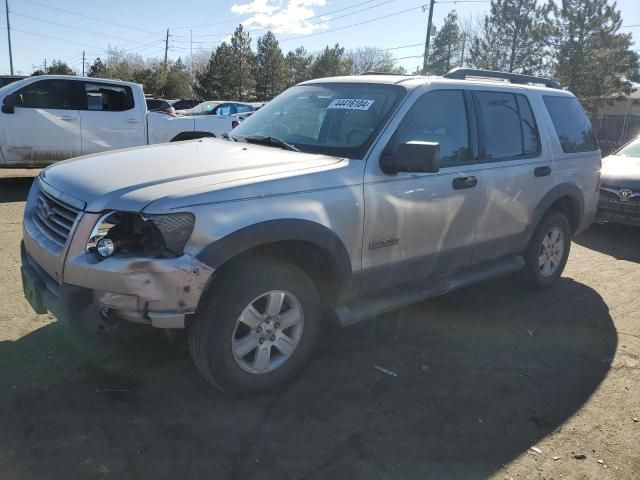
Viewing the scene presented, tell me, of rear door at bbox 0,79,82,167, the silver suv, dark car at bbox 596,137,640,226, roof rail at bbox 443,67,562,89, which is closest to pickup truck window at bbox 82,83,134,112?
rear door at bbox 0,79,82,167

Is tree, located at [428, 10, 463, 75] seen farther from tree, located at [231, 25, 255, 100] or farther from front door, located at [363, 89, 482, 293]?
front door, located at [363, 89, 482, 293]

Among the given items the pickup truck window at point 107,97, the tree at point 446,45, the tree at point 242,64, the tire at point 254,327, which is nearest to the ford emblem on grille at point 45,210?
the tire at point 254,327

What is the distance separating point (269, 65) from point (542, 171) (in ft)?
145

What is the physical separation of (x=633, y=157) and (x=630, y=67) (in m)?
32.5

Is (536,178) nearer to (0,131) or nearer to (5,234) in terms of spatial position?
(5,234)

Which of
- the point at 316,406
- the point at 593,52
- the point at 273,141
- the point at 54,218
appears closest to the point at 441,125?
the point at 273,141

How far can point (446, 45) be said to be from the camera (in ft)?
177

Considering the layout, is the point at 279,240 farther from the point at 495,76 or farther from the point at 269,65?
the point at 269,65

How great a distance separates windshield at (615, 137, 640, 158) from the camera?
8.93 m

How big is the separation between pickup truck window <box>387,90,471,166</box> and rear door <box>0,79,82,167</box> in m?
7.40

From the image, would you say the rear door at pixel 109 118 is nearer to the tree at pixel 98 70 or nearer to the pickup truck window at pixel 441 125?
the pickup truck window at pixel 441 125

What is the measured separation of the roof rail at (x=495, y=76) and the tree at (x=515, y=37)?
35.4 m

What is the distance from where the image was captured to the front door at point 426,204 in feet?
11.5

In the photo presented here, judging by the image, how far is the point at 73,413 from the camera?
2.96m
